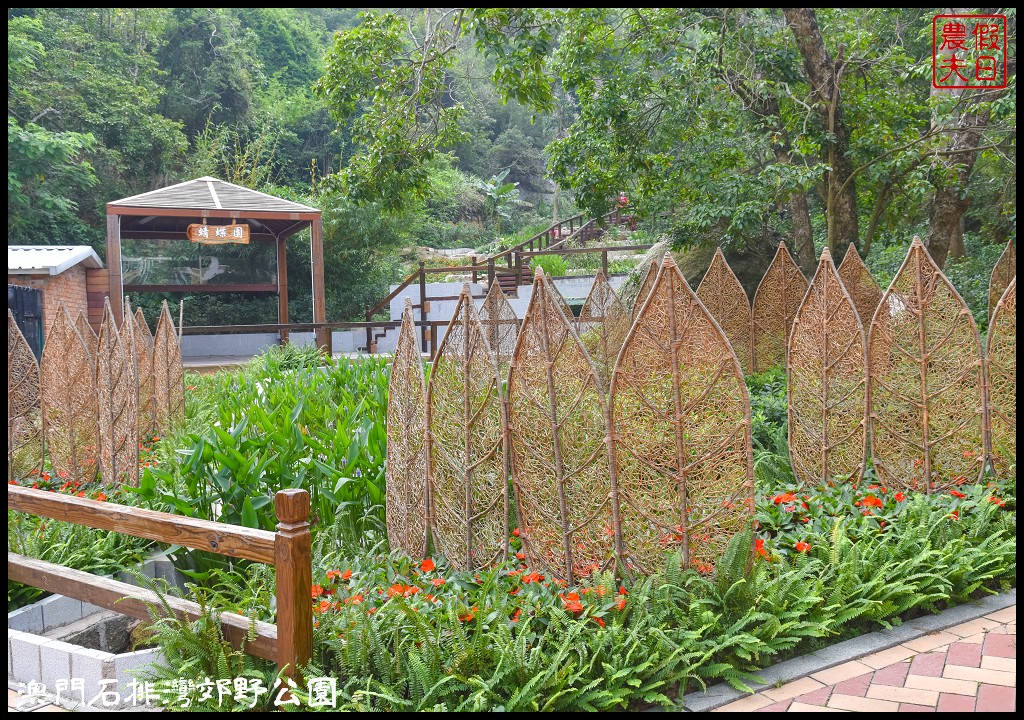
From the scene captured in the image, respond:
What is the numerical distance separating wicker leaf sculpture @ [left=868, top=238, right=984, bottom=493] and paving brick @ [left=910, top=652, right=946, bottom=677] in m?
1.77

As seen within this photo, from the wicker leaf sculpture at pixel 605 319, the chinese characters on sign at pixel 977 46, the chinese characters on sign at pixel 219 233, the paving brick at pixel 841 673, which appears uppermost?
the chinese characters on sign at pixel 977 46

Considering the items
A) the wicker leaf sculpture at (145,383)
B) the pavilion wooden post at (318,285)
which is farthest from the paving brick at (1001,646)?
the pavilion wooden post at (318,285)

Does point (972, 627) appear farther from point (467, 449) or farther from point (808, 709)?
point (467, 449)

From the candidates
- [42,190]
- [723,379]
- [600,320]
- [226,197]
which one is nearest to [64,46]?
[42,190]

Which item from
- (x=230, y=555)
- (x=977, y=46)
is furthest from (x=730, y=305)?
(x=230, y=555)

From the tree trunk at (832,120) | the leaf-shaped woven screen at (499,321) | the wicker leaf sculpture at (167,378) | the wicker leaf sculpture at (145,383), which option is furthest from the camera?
the tree trunk at (832,120)

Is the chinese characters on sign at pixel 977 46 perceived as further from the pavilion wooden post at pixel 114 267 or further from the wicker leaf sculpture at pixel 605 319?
the pavilion wooden post at pixel 114 267

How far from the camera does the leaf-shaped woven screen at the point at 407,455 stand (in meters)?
4.14

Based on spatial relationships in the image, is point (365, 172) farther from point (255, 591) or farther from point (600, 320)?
point (255, 591)

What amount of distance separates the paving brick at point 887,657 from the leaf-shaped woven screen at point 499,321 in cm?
372

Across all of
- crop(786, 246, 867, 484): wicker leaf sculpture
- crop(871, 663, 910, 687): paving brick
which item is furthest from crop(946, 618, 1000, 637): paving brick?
crop(786, 246, 867, 484): wicker leaf sculpture

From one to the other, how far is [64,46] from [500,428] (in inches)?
948

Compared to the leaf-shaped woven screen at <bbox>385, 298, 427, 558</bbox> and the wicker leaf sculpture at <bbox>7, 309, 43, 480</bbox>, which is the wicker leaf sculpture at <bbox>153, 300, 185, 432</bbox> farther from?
the leaf-shaped woven screen at <bbox>385, 298, 427, 558</bbox>

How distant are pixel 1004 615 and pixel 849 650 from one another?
2.97 ft
